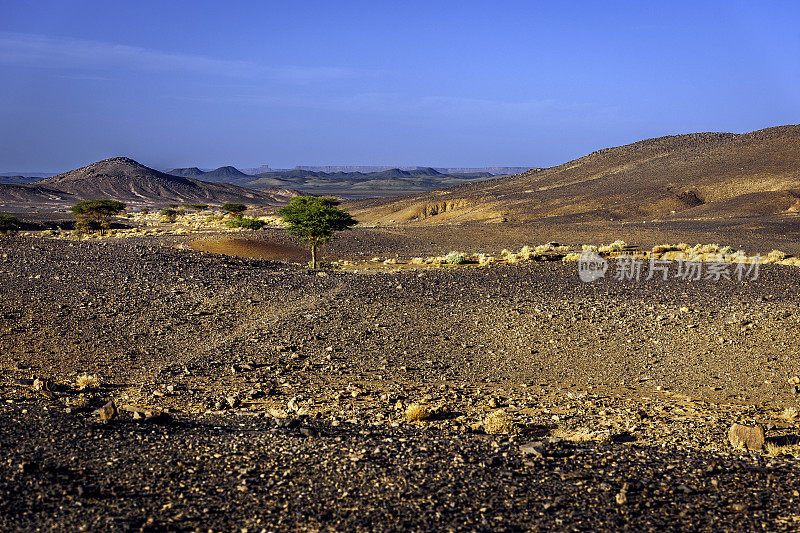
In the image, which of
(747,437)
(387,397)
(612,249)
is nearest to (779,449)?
(747,437)

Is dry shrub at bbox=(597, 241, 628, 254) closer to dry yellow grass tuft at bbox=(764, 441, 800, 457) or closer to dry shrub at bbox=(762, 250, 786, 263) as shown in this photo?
dry shrub at bbox=(762, 250, 786, 263)

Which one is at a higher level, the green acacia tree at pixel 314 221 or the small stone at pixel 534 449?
the green acacia tree at pixel 314 221

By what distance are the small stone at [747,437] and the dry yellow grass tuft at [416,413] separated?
3213mm

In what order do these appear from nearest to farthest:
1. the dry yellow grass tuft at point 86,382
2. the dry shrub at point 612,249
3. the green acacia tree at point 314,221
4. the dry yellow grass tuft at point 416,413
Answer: the dry yellow grass tuft at point 416,413, the dry yellow grass tuft at point 86,382, the dry shrub at point 612,249, the green acacia tree at point 314,221

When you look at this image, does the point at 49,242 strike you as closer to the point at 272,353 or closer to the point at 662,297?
the point at 272,353

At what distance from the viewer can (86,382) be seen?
9.35 m

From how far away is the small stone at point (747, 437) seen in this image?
7.08 metres

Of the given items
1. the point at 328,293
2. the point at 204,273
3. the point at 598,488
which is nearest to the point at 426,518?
the point at 598,488

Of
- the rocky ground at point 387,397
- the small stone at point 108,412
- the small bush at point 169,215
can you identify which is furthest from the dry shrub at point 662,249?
the small bush at point 169,215

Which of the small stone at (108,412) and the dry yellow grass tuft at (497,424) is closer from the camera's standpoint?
the small stone at (108,412)

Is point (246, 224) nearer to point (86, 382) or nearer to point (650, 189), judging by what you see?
point (650, 189)

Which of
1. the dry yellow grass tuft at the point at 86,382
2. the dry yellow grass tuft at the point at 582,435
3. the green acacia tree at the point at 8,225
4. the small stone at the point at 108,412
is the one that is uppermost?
the green acacia tree at the point at 8,225

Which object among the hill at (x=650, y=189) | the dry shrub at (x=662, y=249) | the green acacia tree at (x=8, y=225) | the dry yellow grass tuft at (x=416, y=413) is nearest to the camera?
the dry yellow grass tuft at (x=416, y=413)

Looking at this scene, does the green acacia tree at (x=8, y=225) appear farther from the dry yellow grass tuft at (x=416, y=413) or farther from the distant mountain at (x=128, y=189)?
the distant mountain at (x=128, y=189)
